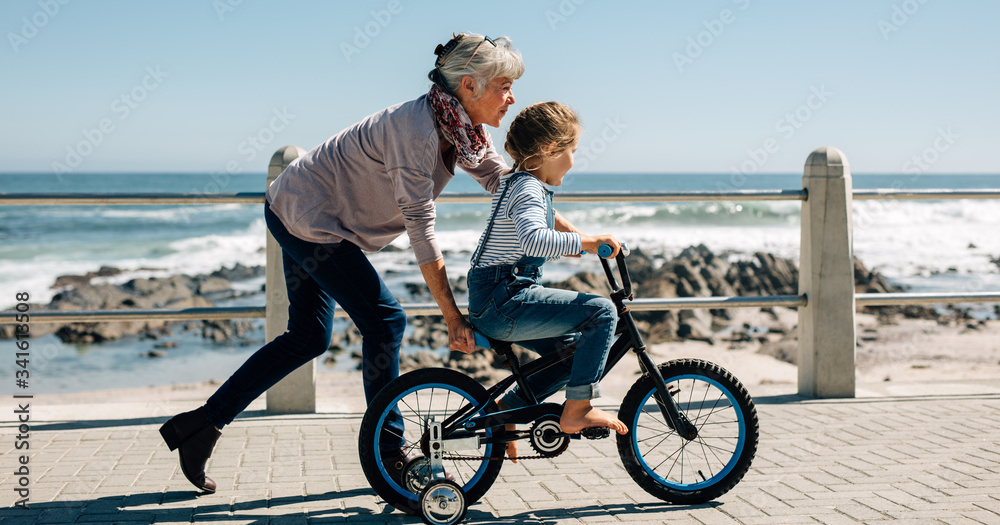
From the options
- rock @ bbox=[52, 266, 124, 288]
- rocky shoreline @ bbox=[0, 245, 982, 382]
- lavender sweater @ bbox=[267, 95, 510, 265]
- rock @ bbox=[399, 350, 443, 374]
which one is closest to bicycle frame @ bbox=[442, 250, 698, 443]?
lavender sweater @ bbox=[267, 95, 510, 265]

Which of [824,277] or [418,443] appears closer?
[418,443]

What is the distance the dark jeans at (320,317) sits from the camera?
3297mm

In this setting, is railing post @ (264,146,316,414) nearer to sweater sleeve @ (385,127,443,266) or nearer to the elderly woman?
the elderly woman

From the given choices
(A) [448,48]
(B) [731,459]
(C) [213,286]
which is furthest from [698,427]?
(C) [213,286]

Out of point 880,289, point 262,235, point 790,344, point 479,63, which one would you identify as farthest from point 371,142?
point 262,235


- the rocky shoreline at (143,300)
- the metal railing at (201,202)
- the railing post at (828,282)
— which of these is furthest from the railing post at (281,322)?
the rocky shoreline at (143,300)

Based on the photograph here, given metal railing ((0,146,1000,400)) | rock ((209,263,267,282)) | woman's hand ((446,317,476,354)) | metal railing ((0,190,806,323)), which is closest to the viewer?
woman's hand ((446,317,476,354))

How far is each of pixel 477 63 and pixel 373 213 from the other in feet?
2.26

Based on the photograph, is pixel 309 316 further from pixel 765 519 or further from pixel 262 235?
pixel 262 235

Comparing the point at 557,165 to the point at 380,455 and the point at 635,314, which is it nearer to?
the point at 380,455

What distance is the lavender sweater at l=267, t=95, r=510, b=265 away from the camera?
305 centimetres

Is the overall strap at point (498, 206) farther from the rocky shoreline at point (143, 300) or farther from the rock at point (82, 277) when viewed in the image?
the rock at point (82, 277)

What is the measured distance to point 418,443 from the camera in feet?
10.8

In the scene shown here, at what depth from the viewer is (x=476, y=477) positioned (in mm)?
3289
